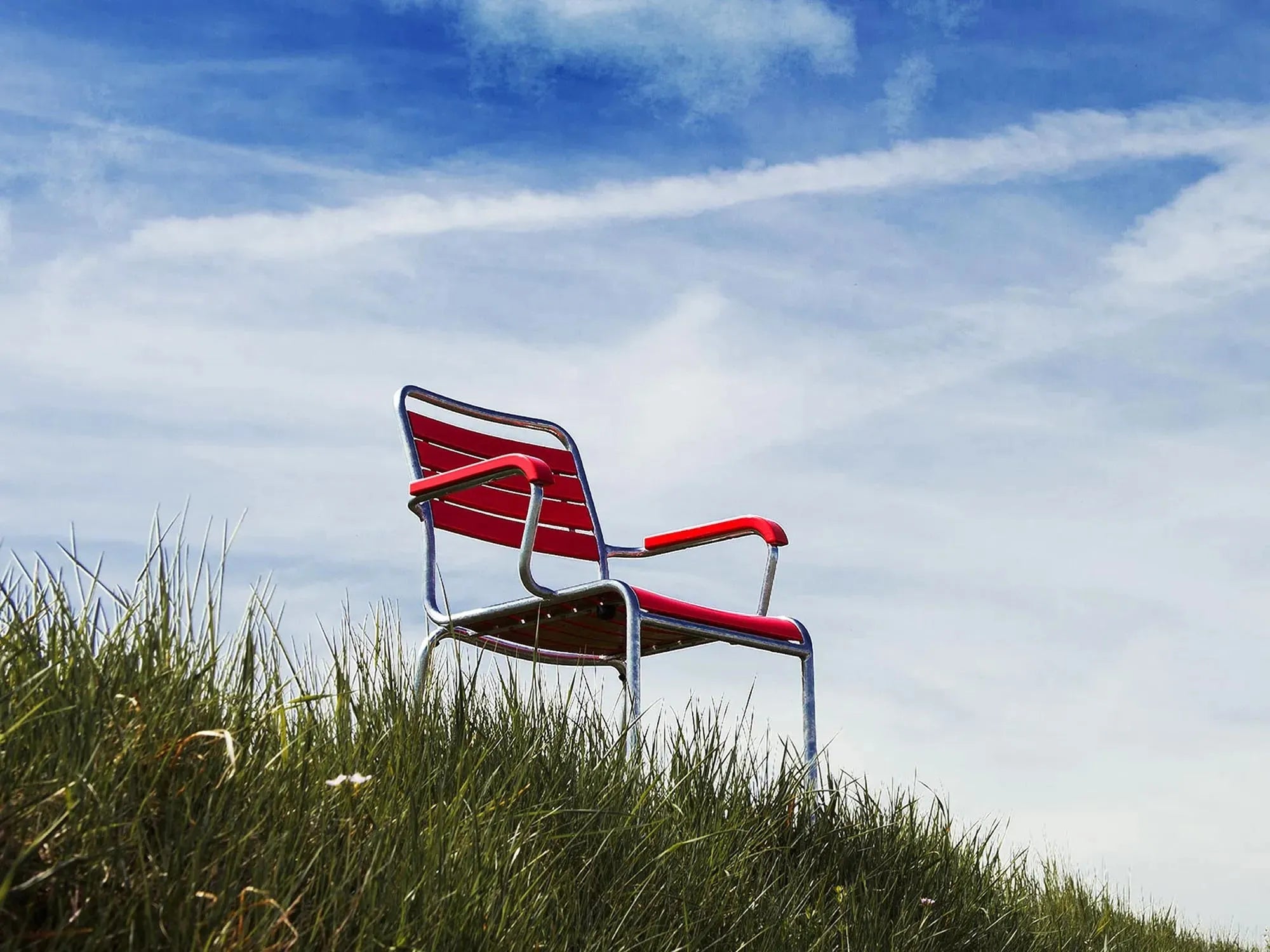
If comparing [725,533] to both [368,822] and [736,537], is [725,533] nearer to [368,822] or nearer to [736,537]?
[736,537]

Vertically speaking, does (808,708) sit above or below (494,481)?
below

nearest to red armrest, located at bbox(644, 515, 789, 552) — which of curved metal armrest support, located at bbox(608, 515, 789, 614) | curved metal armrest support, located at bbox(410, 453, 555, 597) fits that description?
curved metal armrest support, located at bbox(608, 515, 789, 614)

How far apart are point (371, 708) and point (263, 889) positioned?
0.70 meters

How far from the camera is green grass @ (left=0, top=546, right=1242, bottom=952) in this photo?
49.4 inches

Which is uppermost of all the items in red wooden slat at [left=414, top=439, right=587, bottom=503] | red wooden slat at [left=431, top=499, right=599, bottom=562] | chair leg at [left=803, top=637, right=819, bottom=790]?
red wooden slat at [left=414, top=439, right=587, bottom=503]

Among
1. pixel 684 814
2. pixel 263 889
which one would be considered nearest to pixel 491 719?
pixel 684 814

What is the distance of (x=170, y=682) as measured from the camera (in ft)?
5.00

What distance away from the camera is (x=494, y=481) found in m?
3.04

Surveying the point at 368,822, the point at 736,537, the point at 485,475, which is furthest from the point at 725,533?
the point at 368,822

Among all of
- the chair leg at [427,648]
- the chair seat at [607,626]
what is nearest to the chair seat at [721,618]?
the chair seat at [607,626]

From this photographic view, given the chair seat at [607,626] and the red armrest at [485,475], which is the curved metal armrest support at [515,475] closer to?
the red armrest at [485,475]

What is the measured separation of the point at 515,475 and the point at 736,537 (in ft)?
2.68

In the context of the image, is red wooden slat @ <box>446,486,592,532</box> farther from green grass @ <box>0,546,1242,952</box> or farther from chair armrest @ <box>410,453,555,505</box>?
green grass @ <box>0,546,1242,952</box>

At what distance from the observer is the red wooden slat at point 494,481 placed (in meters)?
3.22
